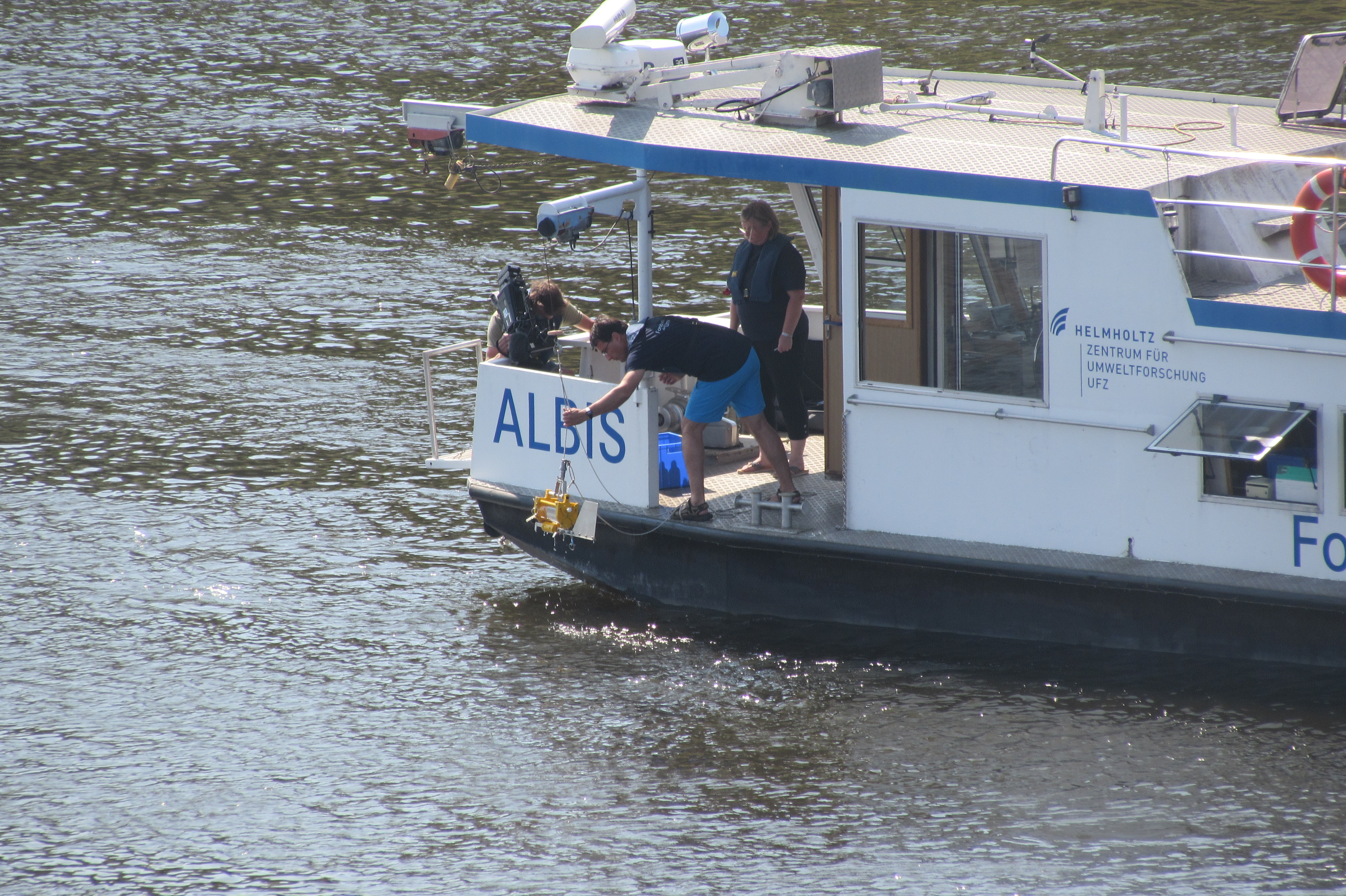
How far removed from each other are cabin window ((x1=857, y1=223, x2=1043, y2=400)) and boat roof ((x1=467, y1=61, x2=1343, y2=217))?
0.28 m

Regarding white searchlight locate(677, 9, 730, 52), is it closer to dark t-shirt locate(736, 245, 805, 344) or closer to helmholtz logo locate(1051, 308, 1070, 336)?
dark t-shirt locate(736, 245, 805, 344)

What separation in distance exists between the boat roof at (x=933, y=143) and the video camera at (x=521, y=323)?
0.87m

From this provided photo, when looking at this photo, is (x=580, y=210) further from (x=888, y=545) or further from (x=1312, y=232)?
(x=1312, y=232)

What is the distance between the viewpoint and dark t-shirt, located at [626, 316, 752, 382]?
891cm

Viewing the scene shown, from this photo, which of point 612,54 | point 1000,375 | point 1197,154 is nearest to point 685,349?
point 1000,375

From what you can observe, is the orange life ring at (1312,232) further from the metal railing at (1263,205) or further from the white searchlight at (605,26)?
the white searchlight at (605,26)

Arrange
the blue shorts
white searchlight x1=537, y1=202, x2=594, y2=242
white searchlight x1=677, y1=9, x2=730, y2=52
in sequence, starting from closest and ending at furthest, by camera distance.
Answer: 1. white searchlight x1=537, y1=202, x2=594, y2=242
2. the blue shorts
3. white searchlight x1=677, y1=9, x2=730, y2=52

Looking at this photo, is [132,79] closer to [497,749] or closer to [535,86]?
[535,86]

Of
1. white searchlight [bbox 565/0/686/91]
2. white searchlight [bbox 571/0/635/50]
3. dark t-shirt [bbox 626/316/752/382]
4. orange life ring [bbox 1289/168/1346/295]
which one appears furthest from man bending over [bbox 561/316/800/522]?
orange life ring [bbox 1289/168/1346/295]

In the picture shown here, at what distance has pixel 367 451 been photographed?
12.7 metres

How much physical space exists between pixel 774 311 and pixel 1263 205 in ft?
9.26

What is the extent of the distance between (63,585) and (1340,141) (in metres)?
8.22

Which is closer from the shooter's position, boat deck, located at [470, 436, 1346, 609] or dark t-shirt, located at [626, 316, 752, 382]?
boat deck, located at [470, 436, 1346, 609]

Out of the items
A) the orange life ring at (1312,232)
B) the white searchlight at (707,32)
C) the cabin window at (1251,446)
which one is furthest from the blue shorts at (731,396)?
the orange life ring at (1312,232)
